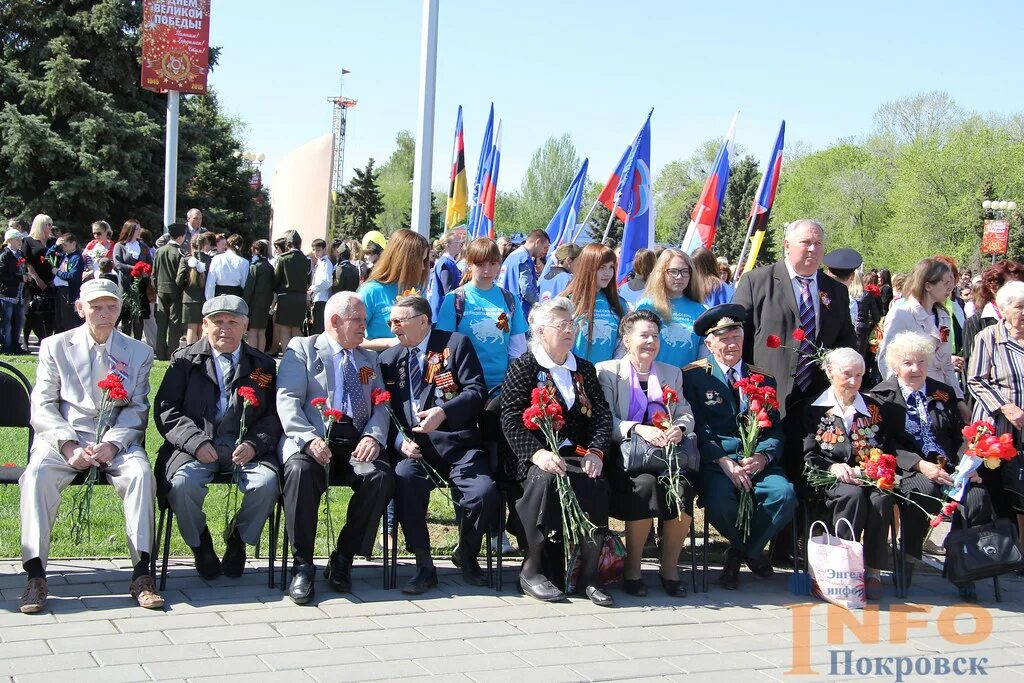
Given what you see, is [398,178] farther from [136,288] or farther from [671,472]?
[671,472]

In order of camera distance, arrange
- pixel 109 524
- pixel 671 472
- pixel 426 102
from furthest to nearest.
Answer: pixel 426 102, pixel 109 524, pixel 671 472

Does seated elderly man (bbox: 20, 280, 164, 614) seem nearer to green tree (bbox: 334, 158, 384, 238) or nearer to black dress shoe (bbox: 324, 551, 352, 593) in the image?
black dress shoe (bbox: 324, 551, 352, 593)

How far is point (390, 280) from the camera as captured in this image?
6.32 m

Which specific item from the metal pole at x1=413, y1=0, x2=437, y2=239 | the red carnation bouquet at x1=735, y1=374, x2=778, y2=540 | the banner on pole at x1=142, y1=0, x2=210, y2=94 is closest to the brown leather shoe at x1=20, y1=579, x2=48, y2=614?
the red carnation bouquet at x1=735, y1=374, x2=778, y2=540

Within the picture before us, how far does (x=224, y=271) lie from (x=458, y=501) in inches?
353

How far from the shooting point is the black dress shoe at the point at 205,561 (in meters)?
5.19

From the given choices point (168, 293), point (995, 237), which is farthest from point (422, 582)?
point (995, 237)

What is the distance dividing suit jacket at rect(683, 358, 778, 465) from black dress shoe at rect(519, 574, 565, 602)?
3.70 ft

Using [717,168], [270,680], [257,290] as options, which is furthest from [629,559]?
[257,290]

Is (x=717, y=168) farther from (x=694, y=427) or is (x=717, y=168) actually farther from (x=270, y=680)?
(x=270, y=680)

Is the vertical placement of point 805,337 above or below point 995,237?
below

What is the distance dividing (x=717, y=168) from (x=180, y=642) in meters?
9.14

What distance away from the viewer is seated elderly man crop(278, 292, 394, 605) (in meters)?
5.10

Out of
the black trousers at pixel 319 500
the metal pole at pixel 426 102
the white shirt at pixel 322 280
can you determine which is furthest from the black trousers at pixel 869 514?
the white shirt at pixel 322 280
